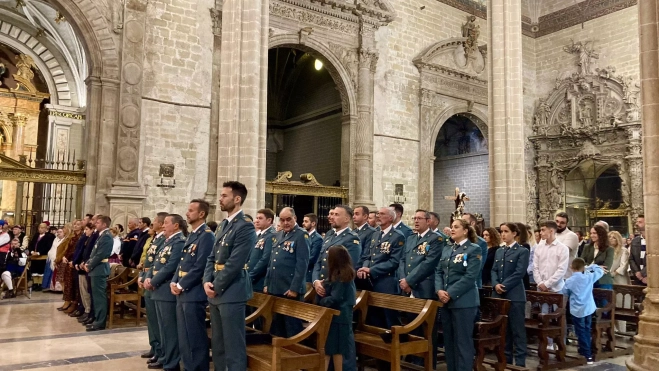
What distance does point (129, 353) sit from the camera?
6.18m

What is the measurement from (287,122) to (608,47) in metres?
11.3

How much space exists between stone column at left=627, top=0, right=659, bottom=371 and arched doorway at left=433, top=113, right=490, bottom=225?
14528 mm

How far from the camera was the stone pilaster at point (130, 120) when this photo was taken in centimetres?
1159

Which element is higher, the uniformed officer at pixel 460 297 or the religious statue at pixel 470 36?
the religious statue at pixel 470 36

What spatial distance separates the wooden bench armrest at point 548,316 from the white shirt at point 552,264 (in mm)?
492

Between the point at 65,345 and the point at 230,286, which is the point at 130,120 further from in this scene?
the point at 230,286

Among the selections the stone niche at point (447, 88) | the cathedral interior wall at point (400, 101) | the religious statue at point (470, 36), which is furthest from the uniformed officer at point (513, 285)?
the religious statue at point (470, 36)

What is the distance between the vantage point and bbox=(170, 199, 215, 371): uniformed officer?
4801 millimetres

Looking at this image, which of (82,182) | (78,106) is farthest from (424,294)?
(78,106)

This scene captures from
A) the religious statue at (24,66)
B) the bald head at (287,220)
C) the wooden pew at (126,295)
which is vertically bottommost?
the wooden pew at (126,295)

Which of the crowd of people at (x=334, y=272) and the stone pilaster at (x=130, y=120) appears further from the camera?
the stone pilaster at (x=130, y=120)

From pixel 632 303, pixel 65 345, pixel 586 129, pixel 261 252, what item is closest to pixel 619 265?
pixel 632 303

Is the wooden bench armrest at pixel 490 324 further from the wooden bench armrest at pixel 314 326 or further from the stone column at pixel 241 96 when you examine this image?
the stone column at pixel 241 96

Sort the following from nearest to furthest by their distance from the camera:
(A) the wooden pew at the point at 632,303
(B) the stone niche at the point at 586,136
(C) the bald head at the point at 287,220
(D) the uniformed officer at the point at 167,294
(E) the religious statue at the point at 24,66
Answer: (D) the uniformed officer at the point at 167,294, (C) the bald head at the point at 287,220, (A) the wooden pew at the point at 632,303, (B) the stone niche at the point at 586,136, (E) the religious statue at the point at 24,66
